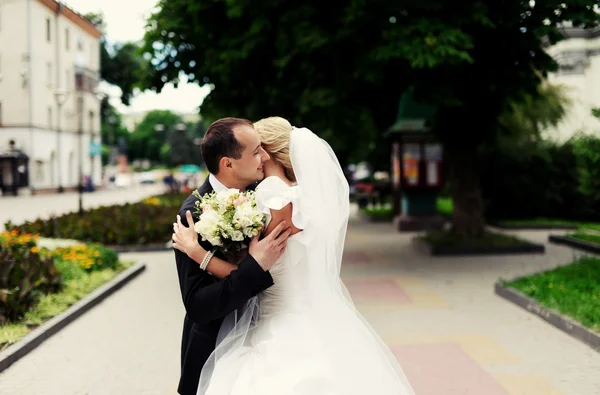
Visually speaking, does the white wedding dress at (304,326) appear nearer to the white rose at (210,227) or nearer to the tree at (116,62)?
the white rose at (210,227)

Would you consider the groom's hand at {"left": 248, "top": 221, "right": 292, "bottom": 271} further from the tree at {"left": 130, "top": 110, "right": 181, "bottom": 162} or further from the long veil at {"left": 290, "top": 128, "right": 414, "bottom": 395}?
the tree at {"left": 130, "top": 110, "right": 181, "bottom": 162}

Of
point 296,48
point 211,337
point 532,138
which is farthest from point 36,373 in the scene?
point 532,138

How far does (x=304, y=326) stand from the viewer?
317cm

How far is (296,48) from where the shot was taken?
1078cm

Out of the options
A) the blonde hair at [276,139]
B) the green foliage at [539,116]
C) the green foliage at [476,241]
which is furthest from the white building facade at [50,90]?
the blonde hair at [276,139]

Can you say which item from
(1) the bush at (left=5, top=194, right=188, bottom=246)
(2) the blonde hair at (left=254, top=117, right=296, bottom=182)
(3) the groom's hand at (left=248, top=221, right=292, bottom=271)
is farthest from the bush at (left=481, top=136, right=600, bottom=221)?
(3) the groom's hand at (left=248, top=221, right=292, bottom=271)

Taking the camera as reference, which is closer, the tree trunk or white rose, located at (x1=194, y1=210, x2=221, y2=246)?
white rose, located at (x1=194, y1=210, x2=221, y2=246)

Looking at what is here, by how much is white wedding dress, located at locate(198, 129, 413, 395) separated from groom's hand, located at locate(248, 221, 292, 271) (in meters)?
0.08

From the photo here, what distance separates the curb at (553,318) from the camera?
6702 millimetres

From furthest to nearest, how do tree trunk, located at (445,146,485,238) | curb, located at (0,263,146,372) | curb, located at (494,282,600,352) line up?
tree trunk, located at (445,146,485,238) → curb, located at (494,282,600,352) → curb, located at (0,263,146,372)

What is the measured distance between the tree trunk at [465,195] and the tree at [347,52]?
4.71 ft

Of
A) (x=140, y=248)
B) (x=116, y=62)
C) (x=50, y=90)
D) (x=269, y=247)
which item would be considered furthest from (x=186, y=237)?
(x=116, y=62)

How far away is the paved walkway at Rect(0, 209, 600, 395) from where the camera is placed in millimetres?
5758

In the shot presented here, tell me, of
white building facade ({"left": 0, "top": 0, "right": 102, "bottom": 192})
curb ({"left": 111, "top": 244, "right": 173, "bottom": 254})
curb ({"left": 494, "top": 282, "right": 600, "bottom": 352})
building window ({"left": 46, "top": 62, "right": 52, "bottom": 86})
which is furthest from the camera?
building window ({"left": 46, "top": 62, "right": 52, "bottom": 86})
